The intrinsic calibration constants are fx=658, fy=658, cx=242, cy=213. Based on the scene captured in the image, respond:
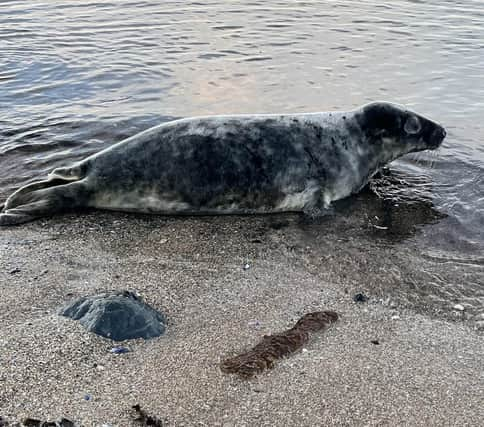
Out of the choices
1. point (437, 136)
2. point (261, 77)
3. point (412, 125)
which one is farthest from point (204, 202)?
point (261, 77)

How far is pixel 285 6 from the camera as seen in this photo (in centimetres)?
1383

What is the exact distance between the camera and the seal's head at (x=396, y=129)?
5480 mm

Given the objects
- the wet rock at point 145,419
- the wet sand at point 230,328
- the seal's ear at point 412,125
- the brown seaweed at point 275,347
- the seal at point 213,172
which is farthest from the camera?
the seal's ear at point 412,125

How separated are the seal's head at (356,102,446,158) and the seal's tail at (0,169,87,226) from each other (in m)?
2.35

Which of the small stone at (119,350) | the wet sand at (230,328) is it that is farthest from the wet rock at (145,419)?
the small stone at (119,350)

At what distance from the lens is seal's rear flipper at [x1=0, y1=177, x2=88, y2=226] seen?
4594 millimetres

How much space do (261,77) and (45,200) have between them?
4615mm

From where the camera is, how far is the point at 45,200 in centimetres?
467

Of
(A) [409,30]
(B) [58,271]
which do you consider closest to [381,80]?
(A) [409,30]

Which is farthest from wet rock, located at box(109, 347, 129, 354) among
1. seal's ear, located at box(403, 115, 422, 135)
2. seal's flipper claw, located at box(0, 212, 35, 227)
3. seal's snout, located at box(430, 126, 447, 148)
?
seal's snout, located at box(430, 126, 447, 148)

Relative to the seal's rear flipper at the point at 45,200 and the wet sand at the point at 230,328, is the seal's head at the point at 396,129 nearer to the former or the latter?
the wet sand at the point at 230,328

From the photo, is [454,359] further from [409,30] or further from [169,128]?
[409,30]

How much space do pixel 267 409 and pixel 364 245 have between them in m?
2.09

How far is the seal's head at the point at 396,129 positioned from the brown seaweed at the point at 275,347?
2.40 meters
